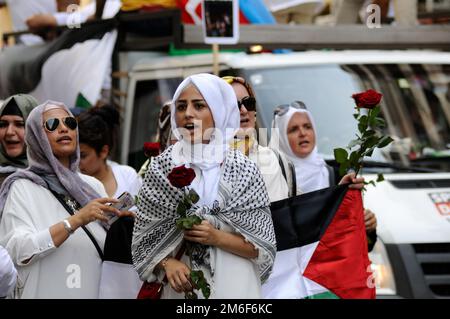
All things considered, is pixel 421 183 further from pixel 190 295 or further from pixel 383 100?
pixel 190 295

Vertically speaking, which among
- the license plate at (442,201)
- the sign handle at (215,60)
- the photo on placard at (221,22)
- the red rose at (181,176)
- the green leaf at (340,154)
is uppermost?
the photo on placard at (221,22)

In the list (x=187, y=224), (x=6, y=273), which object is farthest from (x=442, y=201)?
(x=6, y=273)

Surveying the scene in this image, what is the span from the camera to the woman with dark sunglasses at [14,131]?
647cm

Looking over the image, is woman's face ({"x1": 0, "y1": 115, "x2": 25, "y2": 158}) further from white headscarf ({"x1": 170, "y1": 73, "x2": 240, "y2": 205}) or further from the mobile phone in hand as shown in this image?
white headscarf ({"x1": 170, "y1": 73, "x2": 240, "y2": 205})

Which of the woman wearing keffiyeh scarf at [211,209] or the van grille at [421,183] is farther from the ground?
the woman wearing keffiyeh scarf at [211,209]

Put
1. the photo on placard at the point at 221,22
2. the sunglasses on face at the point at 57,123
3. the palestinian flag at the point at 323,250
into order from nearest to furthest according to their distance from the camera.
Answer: the sunglasses on face at the point at 57,123
the palestinian flag at the point at 323,250
the photo on placard at the point at 221,22

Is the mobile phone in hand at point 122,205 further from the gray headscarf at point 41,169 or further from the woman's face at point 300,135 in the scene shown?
the woman's face at point 300,135

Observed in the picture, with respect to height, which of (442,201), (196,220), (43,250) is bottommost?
(442,201)

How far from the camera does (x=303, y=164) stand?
7281mm

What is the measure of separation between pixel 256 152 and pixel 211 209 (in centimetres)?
106

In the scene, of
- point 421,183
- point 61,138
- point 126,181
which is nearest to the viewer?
point 61,138

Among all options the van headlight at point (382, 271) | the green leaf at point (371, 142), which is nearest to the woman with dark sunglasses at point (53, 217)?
the green leaf at point (371, 142)

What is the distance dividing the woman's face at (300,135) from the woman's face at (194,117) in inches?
87.8

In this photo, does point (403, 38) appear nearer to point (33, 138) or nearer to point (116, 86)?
point (116, 86)
